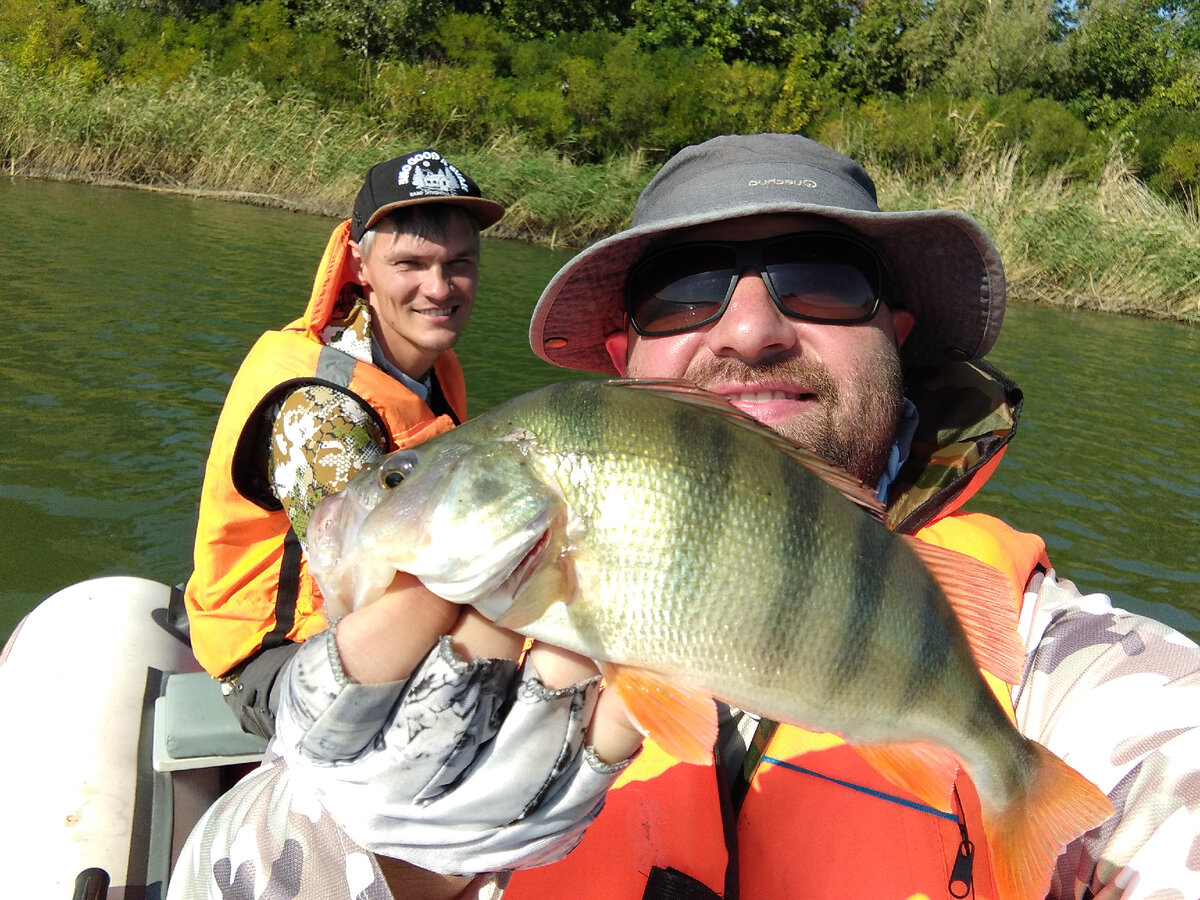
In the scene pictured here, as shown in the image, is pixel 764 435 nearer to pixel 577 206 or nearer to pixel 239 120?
pixel 577 206

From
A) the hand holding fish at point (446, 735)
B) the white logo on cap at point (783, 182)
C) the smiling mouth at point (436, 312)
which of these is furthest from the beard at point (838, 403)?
the smiling mouth at point (436, 312)

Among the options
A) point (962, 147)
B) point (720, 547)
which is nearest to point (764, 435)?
point (720, 547)

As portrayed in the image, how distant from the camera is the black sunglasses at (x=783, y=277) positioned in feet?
7.29

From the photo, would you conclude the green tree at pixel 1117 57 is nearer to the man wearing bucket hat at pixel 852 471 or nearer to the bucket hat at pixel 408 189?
the bucket hat at pixel 408 189

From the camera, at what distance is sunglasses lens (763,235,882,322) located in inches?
87.3

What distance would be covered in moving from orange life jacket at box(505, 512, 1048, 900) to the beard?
1.78 ft

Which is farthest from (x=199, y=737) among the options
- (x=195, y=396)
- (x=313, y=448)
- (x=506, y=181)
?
(x=506, y=181)

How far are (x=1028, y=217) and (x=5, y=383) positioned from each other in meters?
19.7

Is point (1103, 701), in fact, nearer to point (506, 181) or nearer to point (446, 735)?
point (446, 735)

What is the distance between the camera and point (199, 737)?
2842 mm

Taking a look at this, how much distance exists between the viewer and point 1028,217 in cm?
1962

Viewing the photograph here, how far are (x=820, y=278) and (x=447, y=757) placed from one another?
1497mm

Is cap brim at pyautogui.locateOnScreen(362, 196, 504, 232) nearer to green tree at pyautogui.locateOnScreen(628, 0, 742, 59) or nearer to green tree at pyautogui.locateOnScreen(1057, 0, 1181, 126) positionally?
green tree at pyautogui.locateOnScreen(628, 0, 742, 59)

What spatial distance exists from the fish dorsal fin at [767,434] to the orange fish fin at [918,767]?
1.28 feet
